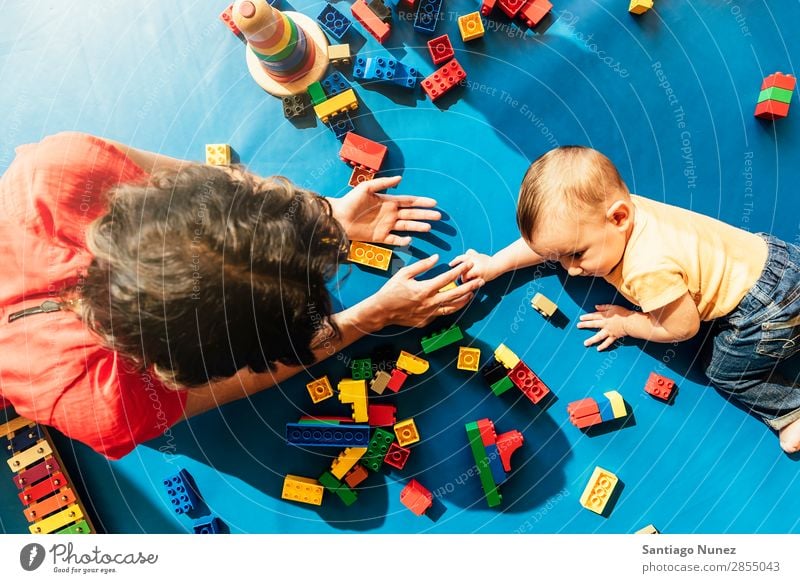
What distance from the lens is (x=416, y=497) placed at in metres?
0.75

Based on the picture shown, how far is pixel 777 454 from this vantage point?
0.78 meters

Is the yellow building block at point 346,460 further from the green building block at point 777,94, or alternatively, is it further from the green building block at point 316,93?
the green building block at point 777,94

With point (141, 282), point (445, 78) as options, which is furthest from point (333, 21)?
point (141, 282)

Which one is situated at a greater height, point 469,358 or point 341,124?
point 341,124

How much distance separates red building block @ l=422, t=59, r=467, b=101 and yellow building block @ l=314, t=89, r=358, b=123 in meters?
0.09

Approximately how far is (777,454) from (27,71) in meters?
1.02

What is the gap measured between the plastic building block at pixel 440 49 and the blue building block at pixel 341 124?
131mm

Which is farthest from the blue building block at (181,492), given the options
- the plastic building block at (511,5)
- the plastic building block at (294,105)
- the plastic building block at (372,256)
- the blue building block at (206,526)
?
the plastic building block at (511,5)

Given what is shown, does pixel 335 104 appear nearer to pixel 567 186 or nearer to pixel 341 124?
pixel 341 124

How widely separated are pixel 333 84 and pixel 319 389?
0.37m

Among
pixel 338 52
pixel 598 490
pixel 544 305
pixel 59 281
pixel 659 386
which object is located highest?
pixel 338 52

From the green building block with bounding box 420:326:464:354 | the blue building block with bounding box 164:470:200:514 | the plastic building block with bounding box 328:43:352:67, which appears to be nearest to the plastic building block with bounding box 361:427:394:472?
the green building block with bounding box 420:326:464:354
